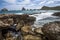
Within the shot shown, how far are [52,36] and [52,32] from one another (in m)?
0.22

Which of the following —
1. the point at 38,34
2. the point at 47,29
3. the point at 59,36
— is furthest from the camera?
the point at 38,34

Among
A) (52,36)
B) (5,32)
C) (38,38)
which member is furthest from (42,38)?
(5,32)

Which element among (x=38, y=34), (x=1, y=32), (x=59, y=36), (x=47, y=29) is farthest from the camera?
(x=1, y=32)

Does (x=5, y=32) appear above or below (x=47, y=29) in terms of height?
below

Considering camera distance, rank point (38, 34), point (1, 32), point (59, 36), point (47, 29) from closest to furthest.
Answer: point (59, 36), point (47, 29), point (38, 34), point (1, 32)

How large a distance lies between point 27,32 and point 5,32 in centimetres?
234

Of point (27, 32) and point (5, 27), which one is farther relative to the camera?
point (5, 27)

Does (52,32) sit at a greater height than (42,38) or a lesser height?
greater

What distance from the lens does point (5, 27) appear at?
1063cm

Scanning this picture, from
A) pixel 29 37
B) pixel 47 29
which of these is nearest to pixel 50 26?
pixel 47 29

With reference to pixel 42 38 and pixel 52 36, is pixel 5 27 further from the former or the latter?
pixel 52 36

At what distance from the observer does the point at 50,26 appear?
Answer: 311 inches

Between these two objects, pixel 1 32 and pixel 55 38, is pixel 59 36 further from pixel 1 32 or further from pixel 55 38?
pixel 1 32

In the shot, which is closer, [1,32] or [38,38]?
[38,38]
